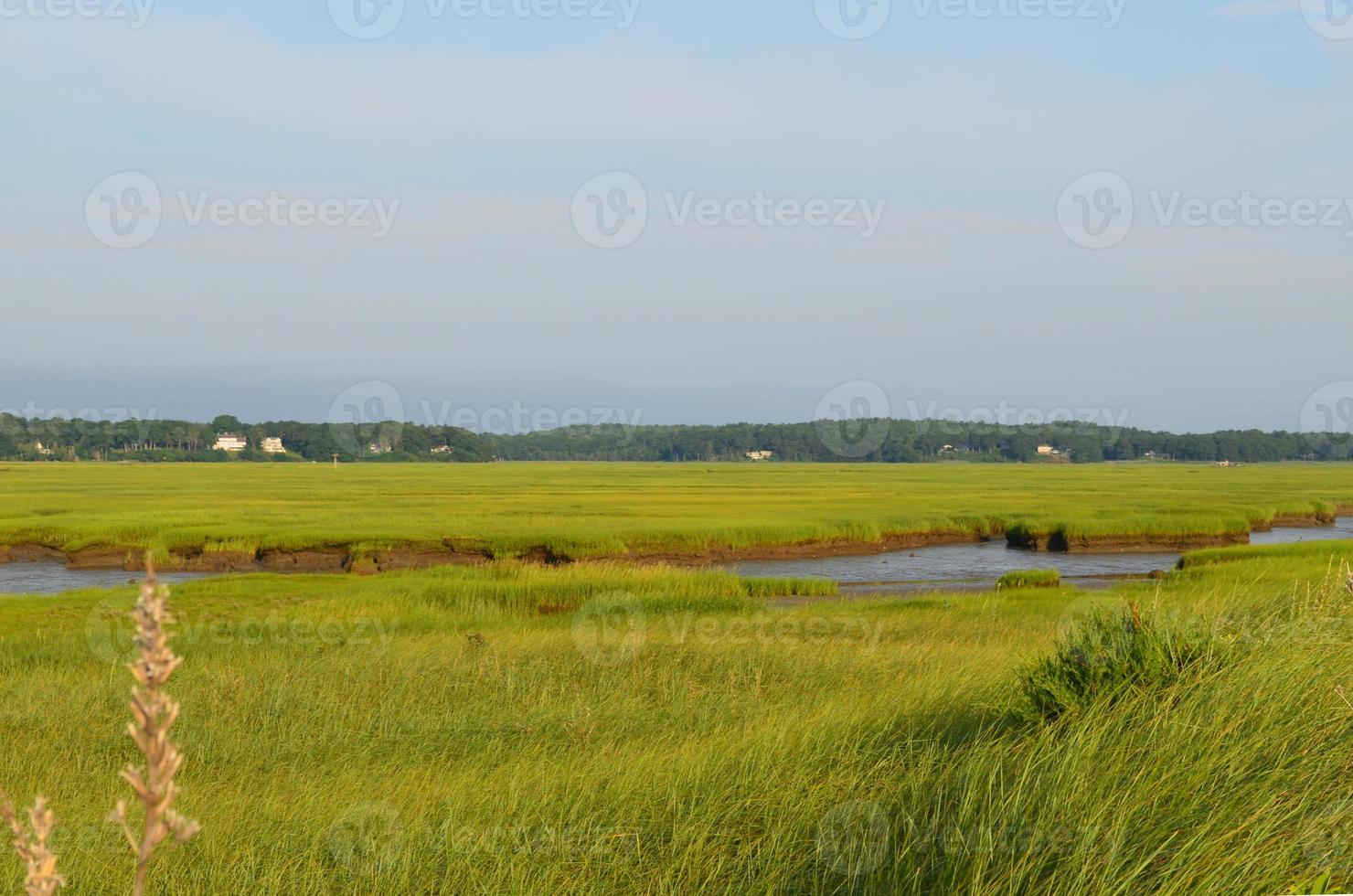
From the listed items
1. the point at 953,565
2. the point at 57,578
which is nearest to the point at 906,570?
the point at 953,565

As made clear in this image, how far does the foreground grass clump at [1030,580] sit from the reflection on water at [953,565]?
1.64 m

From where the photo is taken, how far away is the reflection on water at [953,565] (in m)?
41.3

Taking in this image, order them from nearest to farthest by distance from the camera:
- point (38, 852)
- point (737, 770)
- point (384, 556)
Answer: point (38, 852) < point (737, 770) < point (384, 556)

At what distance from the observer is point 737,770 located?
320 inches

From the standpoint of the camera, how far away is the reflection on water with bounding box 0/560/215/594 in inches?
1447

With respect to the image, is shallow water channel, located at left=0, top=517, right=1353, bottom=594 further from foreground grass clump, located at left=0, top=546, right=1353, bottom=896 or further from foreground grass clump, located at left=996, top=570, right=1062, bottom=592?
foreground grass clump, located at left=0, top=546, right=1353, bottom=896

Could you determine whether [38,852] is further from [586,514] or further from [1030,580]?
[586,514]

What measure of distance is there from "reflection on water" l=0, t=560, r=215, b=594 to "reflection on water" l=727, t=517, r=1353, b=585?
22689 mm

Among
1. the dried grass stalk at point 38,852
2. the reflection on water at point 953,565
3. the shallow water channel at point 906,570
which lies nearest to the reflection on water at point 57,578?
the shallow water channel at point 906,570

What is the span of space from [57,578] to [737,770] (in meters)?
39.6

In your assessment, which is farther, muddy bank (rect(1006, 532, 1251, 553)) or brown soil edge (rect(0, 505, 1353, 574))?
muddy bank (rect(1006, 532, 1251, 553))

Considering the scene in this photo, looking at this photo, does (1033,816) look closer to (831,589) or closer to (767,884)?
(767,884)

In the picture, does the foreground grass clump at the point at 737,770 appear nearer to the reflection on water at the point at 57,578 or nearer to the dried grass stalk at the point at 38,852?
the dried grass stalk at the point at 38,852

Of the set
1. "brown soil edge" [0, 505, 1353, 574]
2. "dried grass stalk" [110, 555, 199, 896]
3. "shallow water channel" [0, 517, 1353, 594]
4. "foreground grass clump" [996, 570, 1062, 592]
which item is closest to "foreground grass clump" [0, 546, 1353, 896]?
"dried grass stalk" [110, 555, 199, 896]
